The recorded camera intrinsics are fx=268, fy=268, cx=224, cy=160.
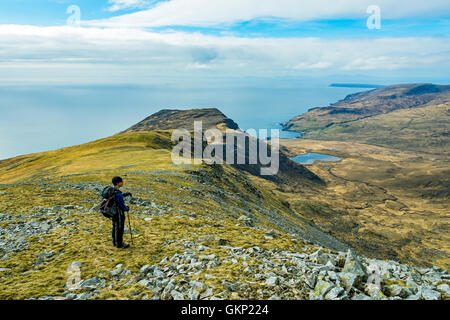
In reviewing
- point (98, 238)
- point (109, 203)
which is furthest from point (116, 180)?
point (98, 238)

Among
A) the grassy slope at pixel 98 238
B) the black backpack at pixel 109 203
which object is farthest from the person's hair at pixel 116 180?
the grassy slope at pixel 98 238

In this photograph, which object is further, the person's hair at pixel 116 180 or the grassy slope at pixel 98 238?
the person's hair at pixel 116 180

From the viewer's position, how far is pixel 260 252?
1530cm

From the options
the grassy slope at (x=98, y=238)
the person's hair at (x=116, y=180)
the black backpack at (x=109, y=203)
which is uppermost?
the person's hair at (x=116, y=180)

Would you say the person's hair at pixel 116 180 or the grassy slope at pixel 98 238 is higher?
the person's hair at pixel 116 180

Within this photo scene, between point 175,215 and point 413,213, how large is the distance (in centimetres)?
18872

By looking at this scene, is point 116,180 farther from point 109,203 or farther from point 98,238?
point 98,238

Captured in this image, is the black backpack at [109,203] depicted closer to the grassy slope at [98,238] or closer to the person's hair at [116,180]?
the person's hair at [116,180]

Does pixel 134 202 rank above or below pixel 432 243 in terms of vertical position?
above

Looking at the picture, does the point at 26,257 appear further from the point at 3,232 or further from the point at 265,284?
the point at 265,284

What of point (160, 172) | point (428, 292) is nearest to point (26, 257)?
point (428, 292)
